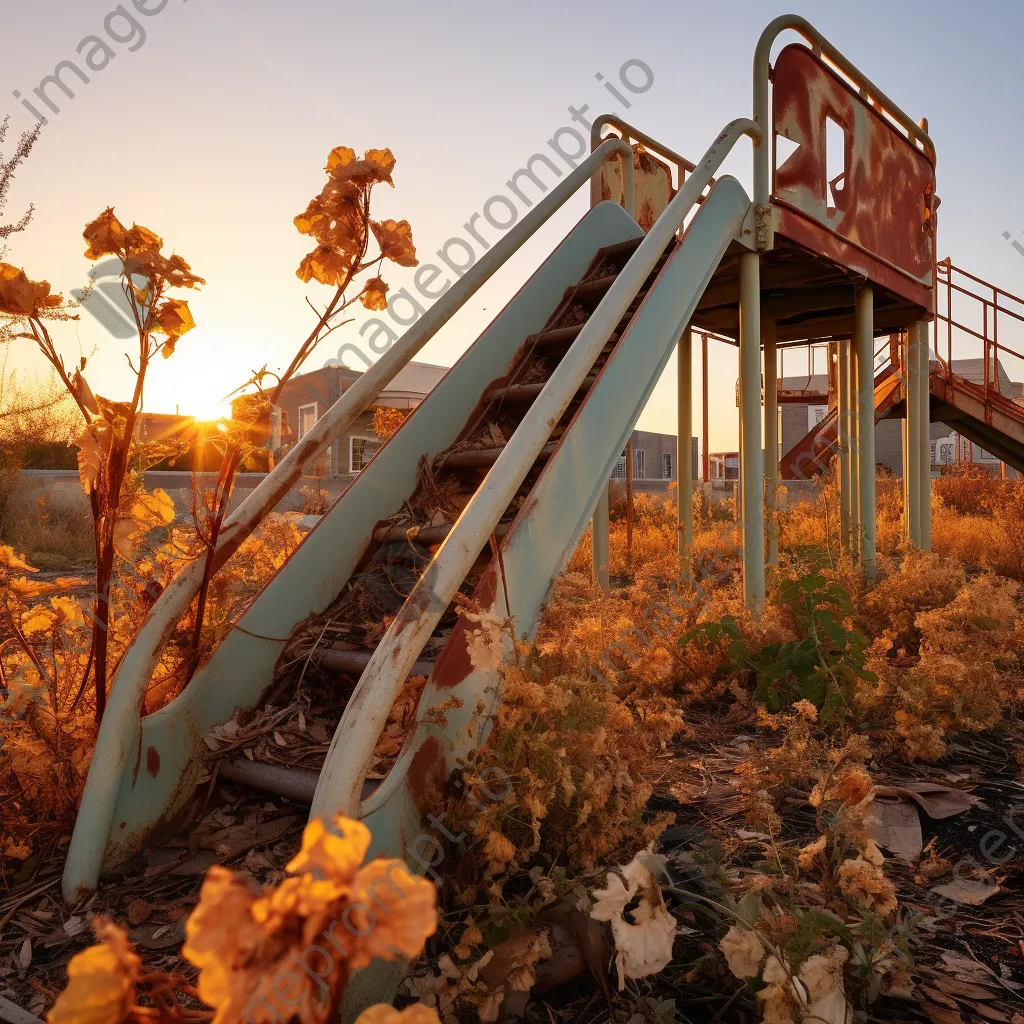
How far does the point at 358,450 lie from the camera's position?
24.2 meters

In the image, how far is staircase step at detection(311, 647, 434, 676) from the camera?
260 cm

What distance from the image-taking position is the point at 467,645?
83.5 inches

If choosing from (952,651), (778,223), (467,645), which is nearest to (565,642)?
(467,645)

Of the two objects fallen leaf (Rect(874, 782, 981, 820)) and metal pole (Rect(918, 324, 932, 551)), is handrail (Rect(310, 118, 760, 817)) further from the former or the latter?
metal pole (Rect(918, 324, 932, 551))

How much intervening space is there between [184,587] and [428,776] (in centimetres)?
98

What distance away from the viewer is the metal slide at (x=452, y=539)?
188 centimetres

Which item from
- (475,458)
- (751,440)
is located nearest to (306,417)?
(751,440)

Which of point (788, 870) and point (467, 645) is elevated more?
point (467, 645)

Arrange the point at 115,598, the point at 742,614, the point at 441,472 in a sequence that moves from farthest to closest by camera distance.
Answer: the point at 742,614 → the point at 441,472 → the point at 115,598

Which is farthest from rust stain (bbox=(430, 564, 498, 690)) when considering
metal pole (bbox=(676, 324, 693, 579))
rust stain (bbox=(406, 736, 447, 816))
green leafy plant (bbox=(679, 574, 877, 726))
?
metal pole (bbox=(676, 324, 693, 579))

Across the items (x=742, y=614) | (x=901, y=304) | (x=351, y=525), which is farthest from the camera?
(x=901, y=304)

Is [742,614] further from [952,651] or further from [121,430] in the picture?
[121,430]

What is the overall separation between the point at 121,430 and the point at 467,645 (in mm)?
1114

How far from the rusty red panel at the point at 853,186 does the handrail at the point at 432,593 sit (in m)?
3.18
